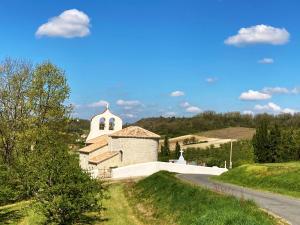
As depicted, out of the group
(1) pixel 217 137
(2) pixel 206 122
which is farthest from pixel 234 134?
(2) pixel 206 122

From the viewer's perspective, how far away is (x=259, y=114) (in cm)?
17012

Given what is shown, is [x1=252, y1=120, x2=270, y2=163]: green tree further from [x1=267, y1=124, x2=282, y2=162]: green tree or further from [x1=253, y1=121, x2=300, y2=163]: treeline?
[x1=267, y1=124, x2=282, y2=162]: green tree

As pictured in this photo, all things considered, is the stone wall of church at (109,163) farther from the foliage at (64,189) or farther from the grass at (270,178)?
the foliage at (64,189)

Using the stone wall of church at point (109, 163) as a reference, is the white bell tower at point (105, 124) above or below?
above

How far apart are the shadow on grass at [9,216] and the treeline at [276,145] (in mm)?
37690

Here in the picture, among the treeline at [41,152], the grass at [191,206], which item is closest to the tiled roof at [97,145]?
the treeline at [41,152]

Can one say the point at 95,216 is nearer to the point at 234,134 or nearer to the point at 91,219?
the point at 91,219

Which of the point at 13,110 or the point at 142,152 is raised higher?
the point at 13,110

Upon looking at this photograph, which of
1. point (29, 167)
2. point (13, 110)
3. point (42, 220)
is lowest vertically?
point (42, 220)

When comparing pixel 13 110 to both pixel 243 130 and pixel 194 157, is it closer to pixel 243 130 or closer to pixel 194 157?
pixel 194 157

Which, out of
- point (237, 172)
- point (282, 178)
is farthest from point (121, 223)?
point (237, 172)

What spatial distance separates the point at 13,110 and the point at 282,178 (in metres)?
24.0

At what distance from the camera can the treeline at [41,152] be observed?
2289 centimetres

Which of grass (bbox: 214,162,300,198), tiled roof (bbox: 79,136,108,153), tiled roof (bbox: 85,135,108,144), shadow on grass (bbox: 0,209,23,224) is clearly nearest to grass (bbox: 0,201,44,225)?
shadow on grass (bbox: 0,209,23,224)
